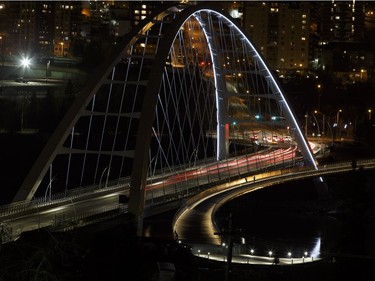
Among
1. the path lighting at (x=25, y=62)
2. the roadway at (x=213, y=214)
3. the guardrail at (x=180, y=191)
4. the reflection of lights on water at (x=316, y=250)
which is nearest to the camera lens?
the guardrail at (x=180, y=191)

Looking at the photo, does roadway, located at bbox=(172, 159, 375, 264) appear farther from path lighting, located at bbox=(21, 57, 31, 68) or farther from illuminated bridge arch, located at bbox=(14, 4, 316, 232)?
path lighting, located at bbox=(21, 57, 31, 68)

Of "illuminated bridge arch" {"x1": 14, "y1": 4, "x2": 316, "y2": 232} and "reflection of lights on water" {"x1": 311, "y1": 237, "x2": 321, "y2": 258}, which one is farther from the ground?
"illuminated bridge arch" {"x1": 14, "y1": 4, "x2": 316, "y2": 232}

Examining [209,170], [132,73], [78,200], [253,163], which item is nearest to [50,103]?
[132,73]

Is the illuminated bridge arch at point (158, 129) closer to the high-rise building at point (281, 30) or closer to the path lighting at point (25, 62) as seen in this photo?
the path lighting at point (25, 62)

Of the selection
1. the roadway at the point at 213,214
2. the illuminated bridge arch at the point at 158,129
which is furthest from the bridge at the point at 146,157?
the roadway at the point at 213,214

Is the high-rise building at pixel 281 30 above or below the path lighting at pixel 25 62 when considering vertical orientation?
above

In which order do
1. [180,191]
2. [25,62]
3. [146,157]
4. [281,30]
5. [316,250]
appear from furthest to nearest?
[281,30] < [25,62] < [316,250] < [180,191] < [146,157]

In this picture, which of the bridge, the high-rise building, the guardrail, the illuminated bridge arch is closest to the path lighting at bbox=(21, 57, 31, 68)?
the illuminated bridge arch

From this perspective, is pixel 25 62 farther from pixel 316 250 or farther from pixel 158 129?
pixel 316 250

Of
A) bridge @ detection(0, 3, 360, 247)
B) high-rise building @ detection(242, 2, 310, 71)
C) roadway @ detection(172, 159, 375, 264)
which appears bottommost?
roadway @ detection(172, 159, 375, 264)

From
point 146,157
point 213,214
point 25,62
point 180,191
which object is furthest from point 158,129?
point 25,62

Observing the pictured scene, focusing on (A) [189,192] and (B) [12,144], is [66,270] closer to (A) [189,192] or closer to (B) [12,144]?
(A) [189,192]
